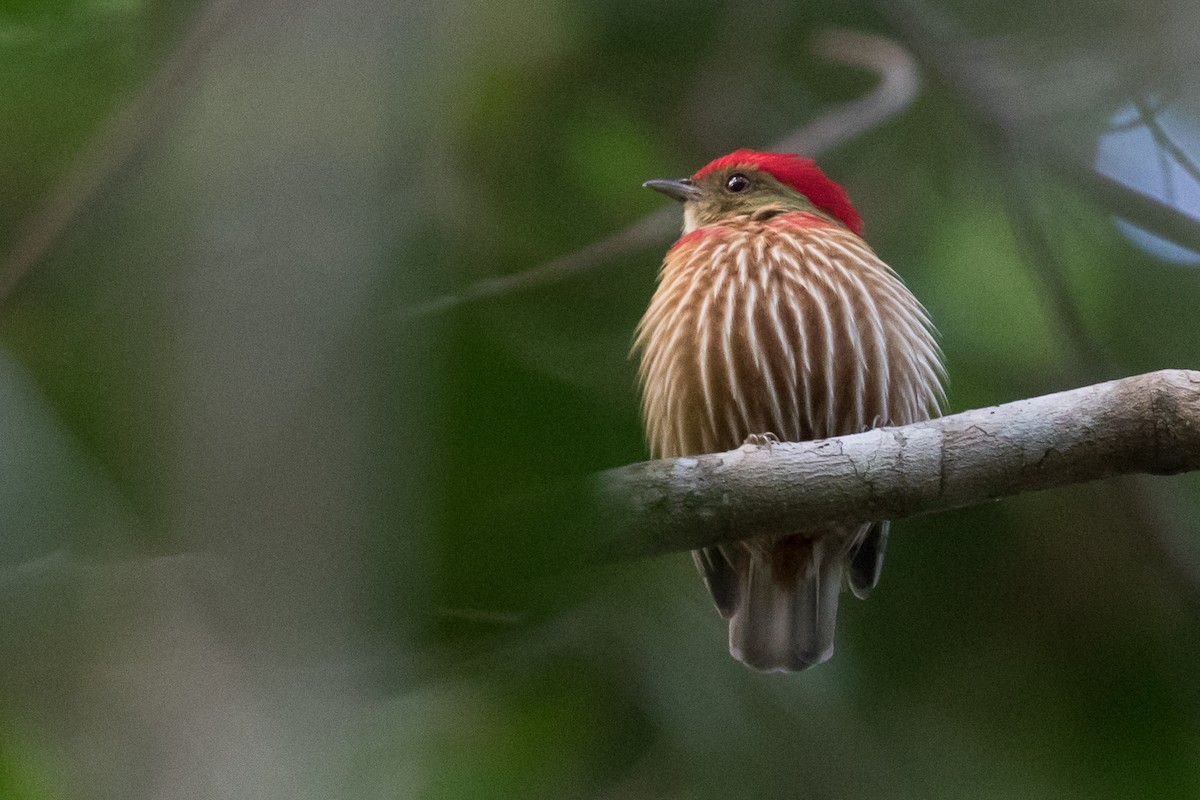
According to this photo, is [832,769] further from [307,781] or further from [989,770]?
[307,781]

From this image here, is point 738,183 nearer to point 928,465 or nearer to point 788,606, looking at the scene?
point 788,606

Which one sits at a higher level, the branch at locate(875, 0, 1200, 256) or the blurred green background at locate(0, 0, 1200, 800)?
the blurred green background at locate(0, 0, 1200, 800)

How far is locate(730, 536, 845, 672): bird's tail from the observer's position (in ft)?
12.9

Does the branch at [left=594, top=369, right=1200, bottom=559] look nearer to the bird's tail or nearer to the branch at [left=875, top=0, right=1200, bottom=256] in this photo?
the bird's tail

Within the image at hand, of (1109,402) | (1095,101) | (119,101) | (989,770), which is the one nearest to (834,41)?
(1095,101)

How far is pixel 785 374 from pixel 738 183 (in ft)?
3.13

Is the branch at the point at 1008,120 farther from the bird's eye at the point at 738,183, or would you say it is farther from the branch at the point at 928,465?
the branch at the point at 928,465

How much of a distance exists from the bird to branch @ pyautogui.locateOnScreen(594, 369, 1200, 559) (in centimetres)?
57

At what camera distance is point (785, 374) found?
12.5 feet

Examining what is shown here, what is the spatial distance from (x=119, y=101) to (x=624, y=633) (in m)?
1.88

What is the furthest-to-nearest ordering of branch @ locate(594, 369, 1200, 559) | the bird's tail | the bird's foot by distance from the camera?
the bird's tail
the bird's foot
branch @ locate(594, 369, 1200, 559)

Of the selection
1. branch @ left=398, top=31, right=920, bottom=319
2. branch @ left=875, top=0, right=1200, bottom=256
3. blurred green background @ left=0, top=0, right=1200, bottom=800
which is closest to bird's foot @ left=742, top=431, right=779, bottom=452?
branch @ left=398, top=31, right=920, bottom=319

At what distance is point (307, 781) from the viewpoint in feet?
3.05

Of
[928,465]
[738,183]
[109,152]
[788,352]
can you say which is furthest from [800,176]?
[109,152]
